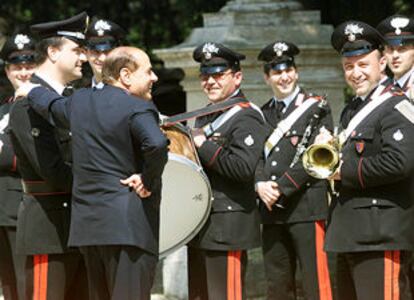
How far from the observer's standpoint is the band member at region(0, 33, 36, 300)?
9461 mm

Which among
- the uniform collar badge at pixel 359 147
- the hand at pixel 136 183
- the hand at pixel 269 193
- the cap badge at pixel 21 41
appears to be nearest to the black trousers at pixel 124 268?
the hand at pixel 136 183

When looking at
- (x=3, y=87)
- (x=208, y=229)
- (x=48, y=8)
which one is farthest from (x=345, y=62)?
(x=48, y=8)

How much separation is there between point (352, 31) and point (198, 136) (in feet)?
3.93

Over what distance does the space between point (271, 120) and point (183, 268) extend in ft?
7.16

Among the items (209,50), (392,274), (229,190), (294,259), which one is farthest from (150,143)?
(294,259)

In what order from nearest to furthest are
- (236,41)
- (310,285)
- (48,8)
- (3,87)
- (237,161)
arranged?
(237,161) → (310,285) → (236,41) → (3,87) → (48,8)

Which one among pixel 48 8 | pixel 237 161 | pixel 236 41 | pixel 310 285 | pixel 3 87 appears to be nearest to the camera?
pixel 237 161

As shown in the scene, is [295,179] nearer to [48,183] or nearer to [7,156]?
[48,183]

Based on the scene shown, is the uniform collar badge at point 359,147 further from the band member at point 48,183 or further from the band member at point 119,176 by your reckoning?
the band member at point 48,183

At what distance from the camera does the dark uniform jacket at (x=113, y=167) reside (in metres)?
7.53

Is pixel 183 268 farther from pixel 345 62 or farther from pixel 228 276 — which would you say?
pixel 345 62

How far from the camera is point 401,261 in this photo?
8180 mm

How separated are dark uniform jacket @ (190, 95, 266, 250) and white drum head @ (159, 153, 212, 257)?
148 mm

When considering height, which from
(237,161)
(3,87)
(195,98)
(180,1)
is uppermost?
(180,1)
